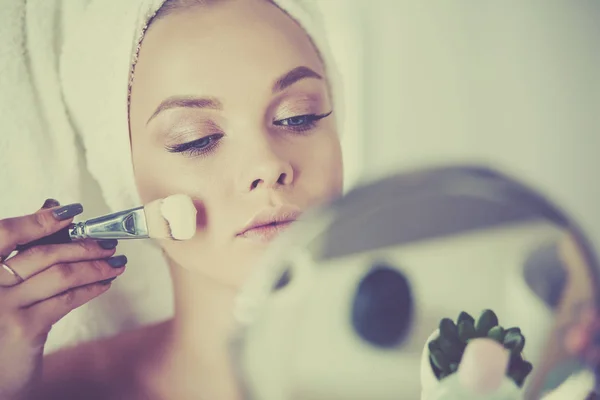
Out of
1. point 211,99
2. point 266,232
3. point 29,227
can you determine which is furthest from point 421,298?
point 29,227

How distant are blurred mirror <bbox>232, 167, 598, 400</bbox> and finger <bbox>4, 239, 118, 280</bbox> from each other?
0.16m

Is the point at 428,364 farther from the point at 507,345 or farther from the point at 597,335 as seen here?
the point at 597,335

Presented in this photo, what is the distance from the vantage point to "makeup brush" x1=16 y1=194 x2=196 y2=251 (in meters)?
0.43

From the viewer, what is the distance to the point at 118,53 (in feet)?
1.48

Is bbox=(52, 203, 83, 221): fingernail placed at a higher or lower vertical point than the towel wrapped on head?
lower

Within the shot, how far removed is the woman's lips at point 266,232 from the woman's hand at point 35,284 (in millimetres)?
139

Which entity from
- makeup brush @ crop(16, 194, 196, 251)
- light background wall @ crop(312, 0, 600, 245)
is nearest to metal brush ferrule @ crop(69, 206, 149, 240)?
makeup brush @ crop(16, 194, 196, 251)

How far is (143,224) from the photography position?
17.2 inches

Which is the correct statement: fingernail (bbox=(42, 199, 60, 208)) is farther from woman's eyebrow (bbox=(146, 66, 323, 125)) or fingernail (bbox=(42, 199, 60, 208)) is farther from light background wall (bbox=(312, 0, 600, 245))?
light background wall (bbox=(312, 0, 600, 245))

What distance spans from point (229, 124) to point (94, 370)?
29 centimetres

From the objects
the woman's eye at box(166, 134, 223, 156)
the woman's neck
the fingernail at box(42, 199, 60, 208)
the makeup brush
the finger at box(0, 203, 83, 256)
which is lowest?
the woman's neck

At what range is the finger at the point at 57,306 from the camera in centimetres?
43

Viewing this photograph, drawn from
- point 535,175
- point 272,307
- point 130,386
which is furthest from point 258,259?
point 535,175

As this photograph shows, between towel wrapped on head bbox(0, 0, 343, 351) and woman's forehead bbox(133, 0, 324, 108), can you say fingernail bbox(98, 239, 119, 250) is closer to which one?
towel wrapped on head bbox(0, 0, 343, 351)
